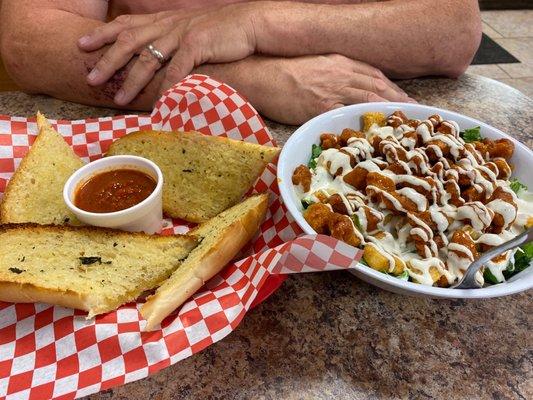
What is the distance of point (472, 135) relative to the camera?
5.05 ft

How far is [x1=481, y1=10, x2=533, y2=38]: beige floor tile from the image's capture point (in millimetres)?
5590

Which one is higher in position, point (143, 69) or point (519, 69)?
point (143, 69)

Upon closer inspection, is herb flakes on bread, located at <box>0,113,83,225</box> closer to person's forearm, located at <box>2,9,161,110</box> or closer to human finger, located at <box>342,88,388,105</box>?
person's forearm, located at <box>2,9,161,110</box>

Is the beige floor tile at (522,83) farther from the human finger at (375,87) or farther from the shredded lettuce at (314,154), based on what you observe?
the shredded lettuce at (314,154)

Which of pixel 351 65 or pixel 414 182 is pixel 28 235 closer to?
pixel 414 182

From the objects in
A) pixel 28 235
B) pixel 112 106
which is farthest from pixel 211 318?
pixel 112 106

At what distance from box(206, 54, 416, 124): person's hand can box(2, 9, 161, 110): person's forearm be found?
1.19 feet

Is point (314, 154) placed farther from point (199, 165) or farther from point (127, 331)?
point (127, 331)

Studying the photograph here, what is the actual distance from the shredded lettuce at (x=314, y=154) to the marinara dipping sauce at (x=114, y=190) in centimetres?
48

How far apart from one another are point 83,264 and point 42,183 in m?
0.40

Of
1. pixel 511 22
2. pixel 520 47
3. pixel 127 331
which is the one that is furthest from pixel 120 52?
pixel 511 22

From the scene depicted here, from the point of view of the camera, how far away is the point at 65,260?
3.98 feet

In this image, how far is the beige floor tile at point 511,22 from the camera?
559 cm

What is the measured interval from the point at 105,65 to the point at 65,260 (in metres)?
0.87
